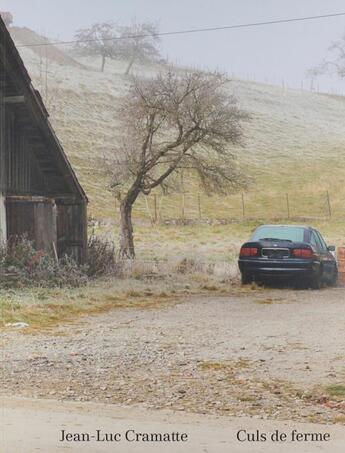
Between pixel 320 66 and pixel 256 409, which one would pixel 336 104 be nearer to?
pixel 320 66

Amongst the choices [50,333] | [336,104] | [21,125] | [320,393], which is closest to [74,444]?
[320,393]

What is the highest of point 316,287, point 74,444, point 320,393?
point 74,444

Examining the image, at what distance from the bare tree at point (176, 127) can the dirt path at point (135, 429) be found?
15.6 metres

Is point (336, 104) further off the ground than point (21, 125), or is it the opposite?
point (336, 104)

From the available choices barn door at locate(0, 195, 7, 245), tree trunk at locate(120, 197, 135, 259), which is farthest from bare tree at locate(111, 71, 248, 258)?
barn door at locate(0, 195, 7, 245)

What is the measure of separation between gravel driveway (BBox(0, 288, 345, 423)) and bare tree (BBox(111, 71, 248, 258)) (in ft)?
35.2

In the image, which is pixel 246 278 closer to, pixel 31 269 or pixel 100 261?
pixel 100 261

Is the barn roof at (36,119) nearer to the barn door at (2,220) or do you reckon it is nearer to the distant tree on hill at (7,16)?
the distant tree on hill at (7,16)

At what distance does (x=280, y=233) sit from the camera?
13.0 metres

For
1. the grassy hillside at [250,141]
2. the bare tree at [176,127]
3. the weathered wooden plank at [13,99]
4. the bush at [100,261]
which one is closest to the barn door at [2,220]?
the weathered wooden plank at [13,99]

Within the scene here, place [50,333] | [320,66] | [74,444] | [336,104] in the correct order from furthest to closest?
[336,104], [320,66], [50,333], [74,444]

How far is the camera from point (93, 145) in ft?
122

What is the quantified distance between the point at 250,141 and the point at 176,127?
24.3 m

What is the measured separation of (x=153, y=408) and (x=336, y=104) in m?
45.1
